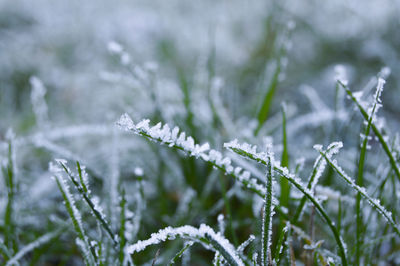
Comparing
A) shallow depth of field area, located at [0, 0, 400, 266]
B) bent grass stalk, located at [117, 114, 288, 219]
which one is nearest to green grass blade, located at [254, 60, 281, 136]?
shallow depth of field area, located at [0, 0, 400, 266]

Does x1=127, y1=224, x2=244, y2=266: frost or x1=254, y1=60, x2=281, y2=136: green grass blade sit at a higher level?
x1=254, y1=60, x2=281, y2=136: green grass blade

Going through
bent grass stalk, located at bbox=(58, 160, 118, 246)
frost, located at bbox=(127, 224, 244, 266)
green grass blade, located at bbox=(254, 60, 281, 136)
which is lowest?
frost, located at bbox=(127, 224, 244, 266)

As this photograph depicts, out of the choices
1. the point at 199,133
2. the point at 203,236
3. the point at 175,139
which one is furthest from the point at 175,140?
the point at 199,133

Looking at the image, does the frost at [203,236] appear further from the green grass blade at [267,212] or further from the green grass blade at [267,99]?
the green grass blade at [267,99]

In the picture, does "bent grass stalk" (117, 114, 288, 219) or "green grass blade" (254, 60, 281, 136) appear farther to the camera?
"green grass blade" (254, 60, 281, 136)

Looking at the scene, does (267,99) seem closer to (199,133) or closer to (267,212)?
(199,133)

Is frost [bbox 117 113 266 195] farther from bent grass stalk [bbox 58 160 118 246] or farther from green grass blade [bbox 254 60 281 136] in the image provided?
green grass blade [bbox 254 60 281 136]

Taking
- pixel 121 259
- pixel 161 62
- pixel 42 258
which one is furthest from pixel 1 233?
pixel 161 62

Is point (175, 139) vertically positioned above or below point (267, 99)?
below

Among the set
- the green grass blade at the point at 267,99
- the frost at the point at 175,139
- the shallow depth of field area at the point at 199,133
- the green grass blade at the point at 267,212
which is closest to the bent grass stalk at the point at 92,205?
the shallow depth of field area at the point at 199,133
